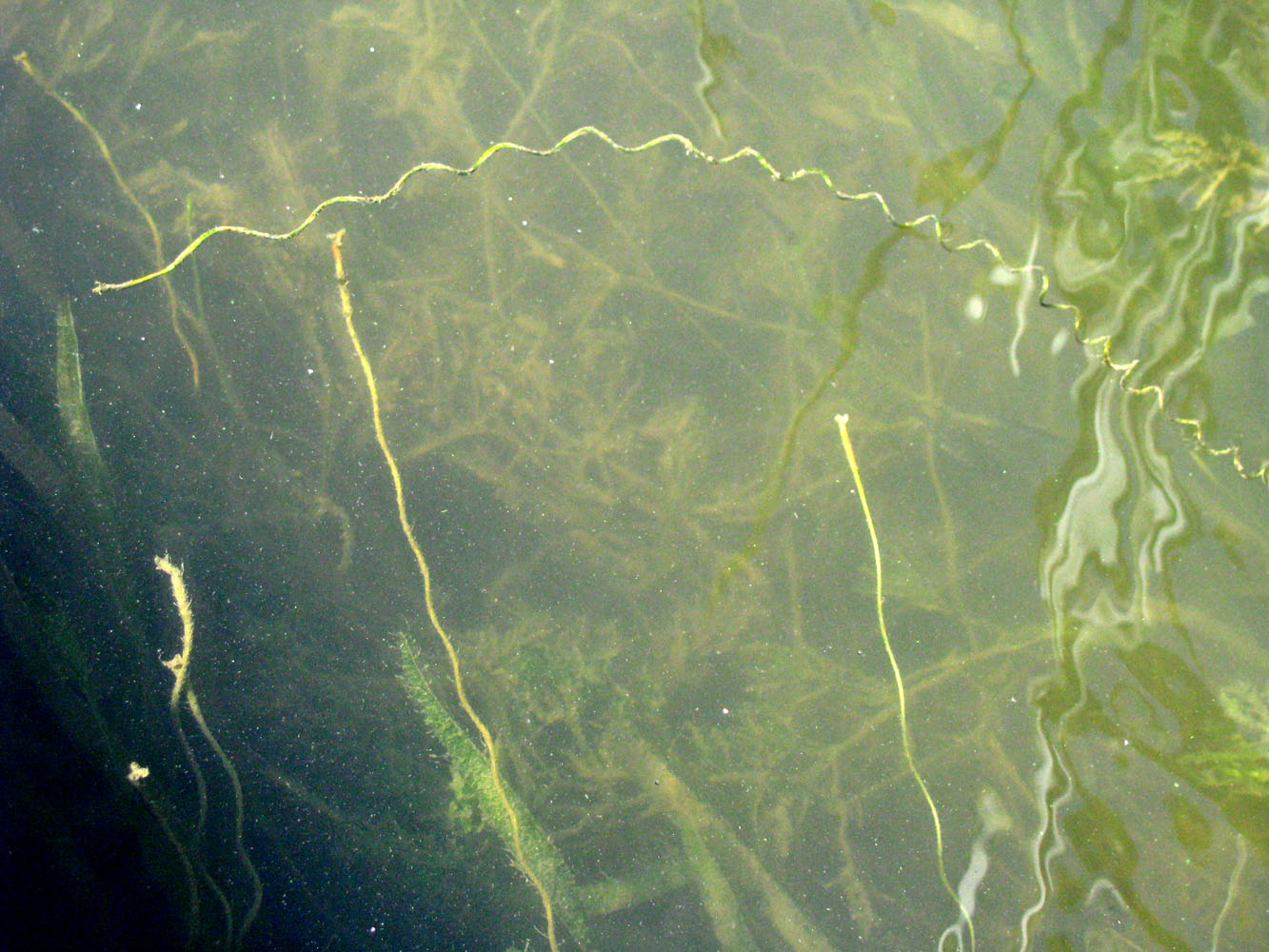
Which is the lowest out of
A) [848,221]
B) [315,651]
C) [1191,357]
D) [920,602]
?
[315,651]

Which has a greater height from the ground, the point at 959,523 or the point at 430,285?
the point at 430,285

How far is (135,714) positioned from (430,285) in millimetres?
833

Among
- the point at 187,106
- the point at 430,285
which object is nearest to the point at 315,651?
the point at 430,285

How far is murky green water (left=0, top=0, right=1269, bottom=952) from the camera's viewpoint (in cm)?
118

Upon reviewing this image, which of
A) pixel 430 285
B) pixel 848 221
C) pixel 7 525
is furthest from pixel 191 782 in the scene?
pixel 848 221

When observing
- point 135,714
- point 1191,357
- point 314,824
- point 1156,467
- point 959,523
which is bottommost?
point 314,824

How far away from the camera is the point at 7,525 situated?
1.23 meters

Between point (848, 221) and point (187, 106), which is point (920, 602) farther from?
point (187, 106)

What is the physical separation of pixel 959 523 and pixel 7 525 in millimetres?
1508

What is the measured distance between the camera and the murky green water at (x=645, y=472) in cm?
118

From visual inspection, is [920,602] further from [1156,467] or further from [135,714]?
[135,714]

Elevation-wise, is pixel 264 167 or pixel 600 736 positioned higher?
pixel 264 167

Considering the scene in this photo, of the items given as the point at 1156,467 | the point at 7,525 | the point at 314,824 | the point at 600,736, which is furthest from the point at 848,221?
the point at 7,525

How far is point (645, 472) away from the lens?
4.00 feet
